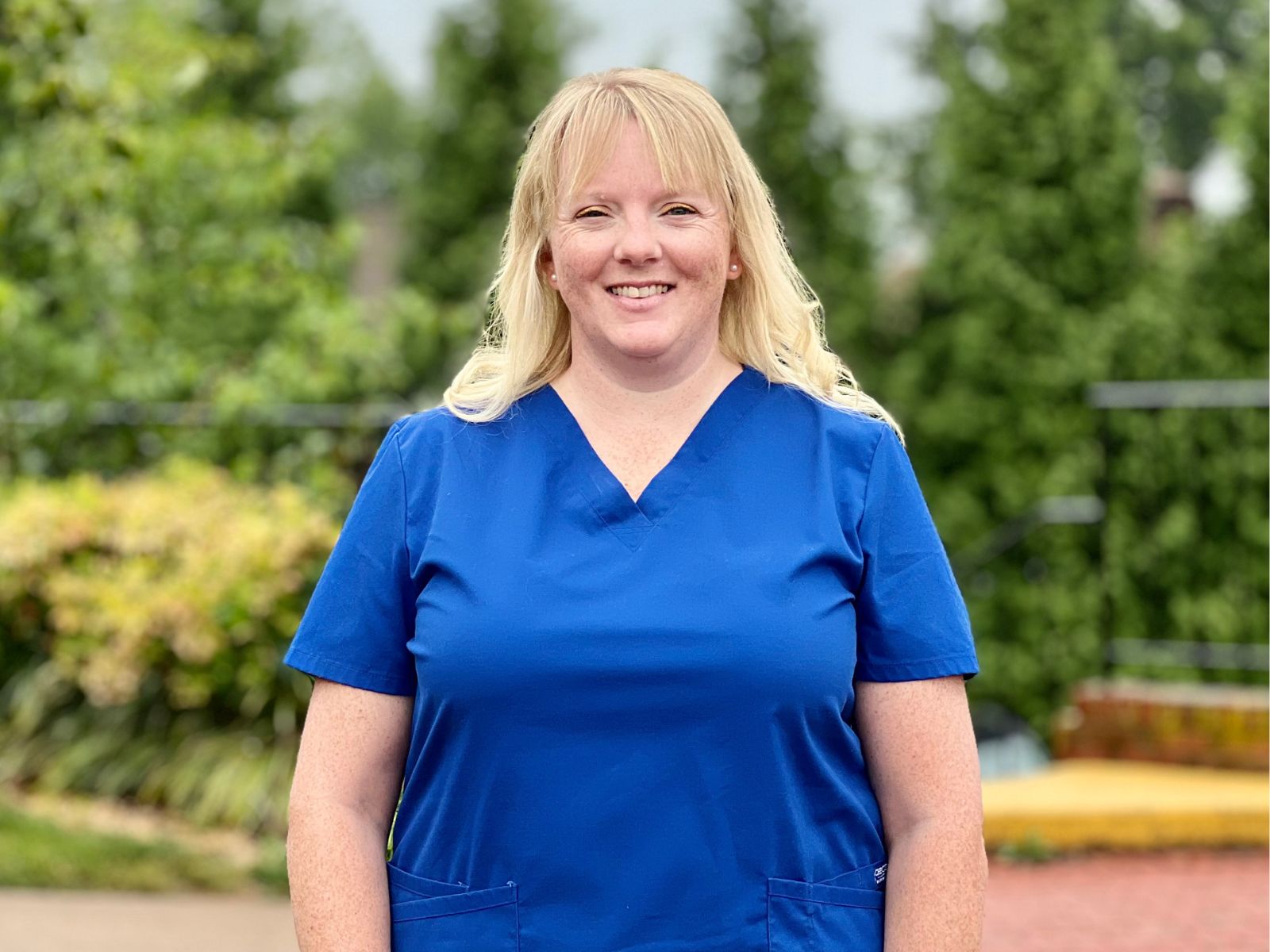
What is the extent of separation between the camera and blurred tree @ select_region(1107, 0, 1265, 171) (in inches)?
1411

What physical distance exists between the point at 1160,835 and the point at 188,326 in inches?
230

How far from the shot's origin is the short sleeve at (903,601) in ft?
6.36

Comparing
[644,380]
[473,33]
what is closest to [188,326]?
[644,380]

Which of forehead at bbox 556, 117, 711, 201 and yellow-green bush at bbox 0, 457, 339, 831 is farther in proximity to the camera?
yellow-green bush at bbox 0, 457, 339, 831

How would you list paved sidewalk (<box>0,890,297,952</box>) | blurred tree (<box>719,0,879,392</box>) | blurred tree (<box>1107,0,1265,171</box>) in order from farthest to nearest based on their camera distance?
blurred tree (<box>1107,0,1265,171</box>)
blurred tree (<box>719,0,879,392</box>)
paved sidewalk (<box>0,890,297,952</box>)

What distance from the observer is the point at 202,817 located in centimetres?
685

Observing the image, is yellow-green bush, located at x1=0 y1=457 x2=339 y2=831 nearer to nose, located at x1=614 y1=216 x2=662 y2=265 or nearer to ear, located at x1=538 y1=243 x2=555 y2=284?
ear, located at x1=538 y1=243 x2=555 y2=284

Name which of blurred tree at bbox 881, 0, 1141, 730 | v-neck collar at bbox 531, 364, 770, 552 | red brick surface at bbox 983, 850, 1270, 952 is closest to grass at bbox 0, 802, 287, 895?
red brick surface at bbox 983, 850, 1270, 952

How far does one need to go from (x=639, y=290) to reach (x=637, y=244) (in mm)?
65

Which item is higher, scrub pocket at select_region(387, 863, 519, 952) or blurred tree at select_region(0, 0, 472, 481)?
blurred tree at select_region(0, 0, 472, 481)

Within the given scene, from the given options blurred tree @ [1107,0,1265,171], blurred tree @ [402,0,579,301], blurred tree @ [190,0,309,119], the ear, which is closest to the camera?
the ear

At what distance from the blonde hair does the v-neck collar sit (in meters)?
0.04

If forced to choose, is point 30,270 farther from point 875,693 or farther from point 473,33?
point 473,33

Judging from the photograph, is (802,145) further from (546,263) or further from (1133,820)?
(546,263)
